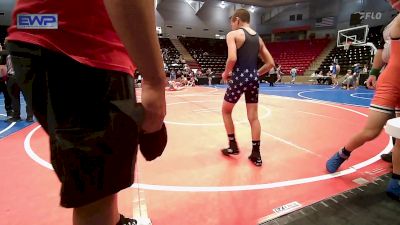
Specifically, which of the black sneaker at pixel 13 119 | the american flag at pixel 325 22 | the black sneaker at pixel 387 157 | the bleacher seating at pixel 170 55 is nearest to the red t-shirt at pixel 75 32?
the black sneaker at pixel 387 157

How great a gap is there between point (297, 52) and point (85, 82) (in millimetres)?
32104

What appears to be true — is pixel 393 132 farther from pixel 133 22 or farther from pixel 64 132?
pixel 64 132

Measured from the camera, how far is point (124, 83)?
77 cm

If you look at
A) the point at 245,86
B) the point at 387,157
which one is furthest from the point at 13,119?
the point at 387,157

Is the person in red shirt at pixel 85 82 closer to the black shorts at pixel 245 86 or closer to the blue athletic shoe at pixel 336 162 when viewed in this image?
the black shorts at pixel 245 86

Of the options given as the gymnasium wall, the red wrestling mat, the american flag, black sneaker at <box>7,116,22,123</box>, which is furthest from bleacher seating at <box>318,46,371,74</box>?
the gymnasium wall

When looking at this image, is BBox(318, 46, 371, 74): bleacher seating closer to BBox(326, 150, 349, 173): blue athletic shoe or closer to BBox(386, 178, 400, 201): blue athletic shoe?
BBox(326, 150, 349, 173): blue athletic shoe

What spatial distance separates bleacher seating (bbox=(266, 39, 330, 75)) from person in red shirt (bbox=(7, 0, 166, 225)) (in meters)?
27.9

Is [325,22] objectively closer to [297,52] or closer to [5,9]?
[297,52]

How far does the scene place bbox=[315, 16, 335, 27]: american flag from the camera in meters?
29.0

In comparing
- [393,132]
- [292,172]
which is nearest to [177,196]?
[292,172]

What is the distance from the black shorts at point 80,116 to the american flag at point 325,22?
33573 mm

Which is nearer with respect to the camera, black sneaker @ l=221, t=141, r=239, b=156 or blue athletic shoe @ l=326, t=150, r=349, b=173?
blue athletic shoe @ l=326, t=150, r=349, b=173

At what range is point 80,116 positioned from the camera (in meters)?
0.71
